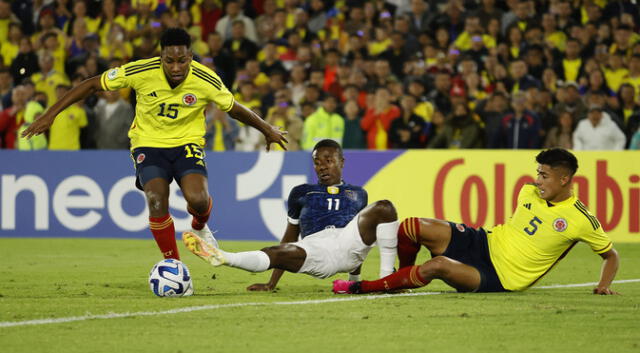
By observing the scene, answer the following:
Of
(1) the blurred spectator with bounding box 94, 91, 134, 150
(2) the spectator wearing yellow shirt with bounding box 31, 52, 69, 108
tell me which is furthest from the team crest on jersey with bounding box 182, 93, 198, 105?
(2) the spectator wearing yellow shirt with bounding box 31, 52, 69, 108

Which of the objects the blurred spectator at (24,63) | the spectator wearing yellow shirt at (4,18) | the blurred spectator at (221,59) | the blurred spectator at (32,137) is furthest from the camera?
the spectator wearing yellow shirt at (4,18)

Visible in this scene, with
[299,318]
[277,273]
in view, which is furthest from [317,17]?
[299,318]

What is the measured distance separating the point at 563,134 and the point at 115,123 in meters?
6.62

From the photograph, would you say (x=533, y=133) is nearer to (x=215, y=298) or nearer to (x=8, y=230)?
(x=8, y=230)

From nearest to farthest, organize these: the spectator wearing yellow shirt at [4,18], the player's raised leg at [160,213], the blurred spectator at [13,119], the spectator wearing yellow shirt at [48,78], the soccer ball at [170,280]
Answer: the soccer ball at [170,280] → the player's raised leg at [160,213] → the blurred spectator at [13,119] → the spectator wearing yellow shirt at [48,78] → the spectator wearing yellow shirt at [4,18]

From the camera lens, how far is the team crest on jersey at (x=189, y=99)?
874cm

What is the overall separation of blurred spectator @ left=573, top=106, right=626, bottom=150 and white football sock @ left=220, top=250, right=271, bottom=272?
8503mm

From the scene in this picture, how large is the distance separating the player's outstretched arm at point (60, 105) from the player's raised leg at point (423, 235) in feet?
8.98

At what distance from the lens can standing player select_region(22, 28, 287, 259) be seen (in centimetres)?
850

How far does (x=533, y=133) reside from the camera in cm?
1543

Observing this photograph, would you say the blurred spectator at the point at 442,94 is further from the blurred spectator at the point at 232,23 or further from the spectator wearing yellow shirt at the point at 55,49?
the spectator wearing yellow shirt at the point at 55,49

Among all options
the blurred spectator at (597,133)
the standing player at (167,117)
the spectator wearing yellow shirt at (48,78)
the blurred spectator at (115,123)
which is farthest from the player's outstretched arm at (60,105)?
the spectator wearing yellow shirt at (48,78)

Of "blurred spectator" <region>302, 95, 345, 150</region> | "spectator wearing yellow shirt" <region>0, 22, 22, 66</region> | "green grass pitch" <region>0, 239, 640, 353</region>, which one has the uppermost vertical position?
"spectator wearing yellow shirt" <region>0, 22, 22, 66</region>

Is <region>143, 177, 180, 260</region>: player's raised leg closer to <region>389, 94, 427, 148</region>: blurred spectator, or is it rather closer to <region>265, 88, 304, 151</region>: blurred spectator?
<region>265, 88, 304, 151</region>: blurred spectator
